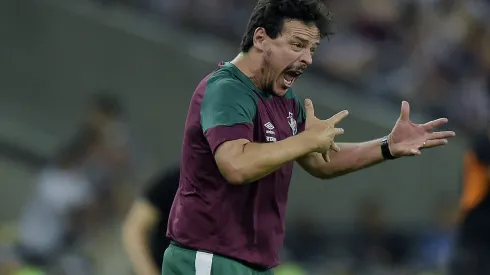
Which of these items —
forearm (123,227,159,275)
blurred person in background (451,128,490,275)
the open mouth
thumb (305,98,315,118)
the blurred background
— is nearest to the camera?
thumb (305,98,315,118)

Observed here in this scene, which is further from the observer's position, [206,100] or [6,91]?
[6,91]

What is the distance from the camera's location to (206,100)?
15.6 ft

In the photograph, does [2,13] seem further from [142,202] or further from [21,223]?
[142,202]

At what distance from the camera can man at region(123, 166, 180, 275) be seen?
21.5 feet

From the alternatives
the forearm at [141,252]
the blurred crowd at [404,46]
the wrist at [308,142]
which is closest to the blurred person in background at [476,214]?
the forearm at [141,252]

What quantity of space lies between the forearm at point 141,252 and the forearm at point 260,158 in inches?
83.3

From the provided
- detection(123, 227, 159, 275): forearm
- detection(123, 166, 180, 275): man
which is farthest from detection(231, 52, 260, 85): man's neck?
detection(123, 227, 159, 275): forearm

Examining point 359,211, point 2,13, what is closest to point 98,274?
point 359,211

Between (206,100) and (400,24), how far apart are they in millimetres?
8915

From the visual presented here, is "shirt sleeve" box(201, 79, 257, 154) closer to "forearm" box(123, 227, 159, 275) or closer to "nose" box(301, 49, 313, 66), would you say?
"nose" box(301, 49, 313, 66)

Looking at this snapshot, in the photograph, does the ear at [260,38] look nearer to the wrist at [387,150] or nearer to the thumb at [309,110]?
the thumb at [309,110]

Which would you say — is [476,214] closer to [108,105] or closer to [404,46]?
[108,105]

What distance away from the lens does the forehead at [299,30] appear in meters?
4.84

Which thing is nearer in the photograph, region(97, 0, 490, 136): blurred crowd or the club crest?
the club crest
